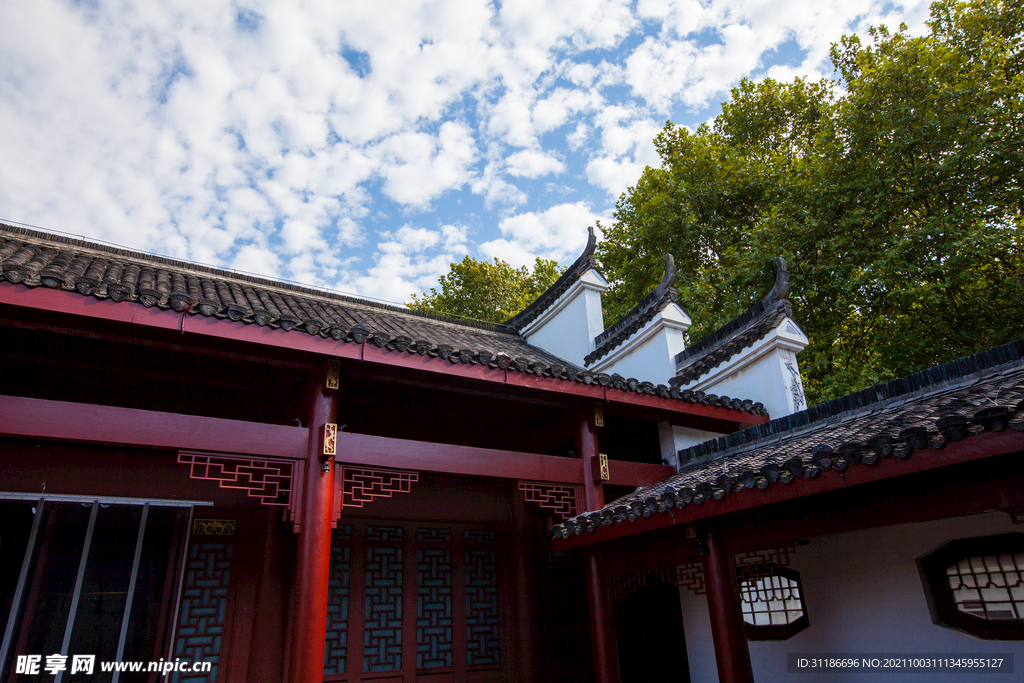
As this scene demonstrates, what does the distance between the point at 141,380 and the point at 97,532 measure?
126 cm

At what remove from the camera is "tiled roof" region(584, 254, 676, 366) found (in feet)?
27.2

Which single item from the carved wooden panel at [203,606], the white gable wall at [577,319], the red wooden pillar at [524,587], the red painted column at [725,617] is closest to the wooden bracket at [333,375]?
the carved wooden panel at [203,606]

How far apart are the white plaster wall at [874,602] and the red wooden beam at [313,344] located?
1.79 metres

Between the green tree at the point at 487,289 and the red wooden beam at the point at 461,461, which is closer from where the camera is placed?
the red wooden beam at the point at 461,461

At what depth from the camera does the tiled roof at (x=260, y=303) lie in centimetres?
418

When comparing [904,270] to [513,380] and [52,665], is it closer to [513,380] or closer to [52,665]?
[513,380]

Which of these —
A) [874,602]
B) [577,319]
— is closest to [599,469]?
[874,602]

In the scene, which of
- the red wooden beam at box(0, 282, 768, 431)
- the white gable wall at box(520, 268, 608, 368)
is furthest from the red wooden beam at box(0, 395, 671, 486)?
the white gable wall at box(520, 268, 608, 368)

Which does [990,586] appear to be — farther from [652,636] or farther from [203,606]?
[203,606]

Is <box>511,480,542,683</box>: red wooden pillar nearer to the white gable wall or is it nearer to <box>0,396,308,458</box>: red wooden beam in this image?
<box>0,396,308,458</box>: red wooden beam

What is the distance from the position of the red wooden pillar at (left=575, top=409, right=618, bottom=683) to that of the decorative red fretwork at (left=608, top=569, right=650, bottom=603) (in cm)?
8

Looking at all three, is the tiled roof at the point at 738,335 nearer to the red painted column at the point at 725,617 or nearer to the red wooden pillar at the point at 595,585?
the red wooden pillar at the point at 595,585

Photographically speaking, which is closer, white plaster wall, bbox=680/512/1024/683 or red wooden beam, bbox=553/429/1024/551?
red wooden beam, bbox=553/429/1024/551

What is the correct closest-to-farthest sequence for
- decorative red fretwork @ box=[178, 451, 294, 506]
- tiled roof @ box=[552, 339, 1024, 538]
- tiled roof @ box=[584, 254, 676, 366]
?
tiled roof @ box=[552, 339, 1024, 538] → decorative red fretwork @ box=[178, 451, 294, 506] → tiled roof @ box=[584, 254, 676, 366]
